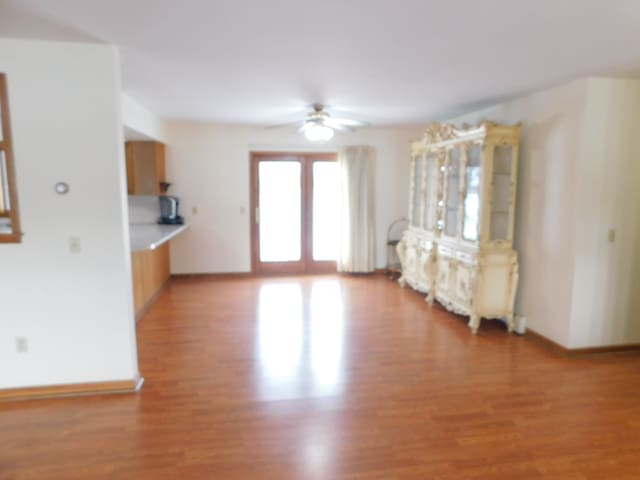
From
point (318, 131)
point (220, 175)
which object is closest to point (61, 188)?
point (318, 131)

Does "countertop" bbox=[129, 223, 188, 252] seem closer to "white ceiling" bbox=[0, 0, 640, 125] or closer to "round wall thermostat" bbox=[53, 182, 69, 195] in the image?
"round wall thermostat" bbox=[53, 182, 69, 195]

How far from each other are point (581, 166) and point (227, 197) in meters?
4.84

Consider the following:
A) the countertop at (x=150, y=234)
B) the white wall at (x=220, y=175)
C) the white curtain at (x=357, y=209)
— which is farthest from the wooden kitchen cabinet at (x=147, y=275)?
the white curtain at (x=357, y=209)

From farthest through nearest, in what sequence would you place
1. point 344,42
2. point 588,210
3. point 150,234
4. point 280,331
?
point 150,234, point 280,331, point 588,210, point 344,42

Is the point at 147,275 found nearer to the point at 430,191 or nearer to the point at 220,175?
the point at 220,175

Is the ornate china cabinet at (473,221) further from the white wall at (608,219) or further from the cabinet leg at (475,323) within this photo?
the white wall at (608,219)

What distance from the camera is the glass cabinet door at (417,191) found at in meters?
Answer: 5.84

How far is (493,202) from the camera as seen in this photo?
4426mm

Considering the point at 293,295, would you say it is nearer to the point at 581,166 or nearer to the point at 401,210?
the point at 401,210

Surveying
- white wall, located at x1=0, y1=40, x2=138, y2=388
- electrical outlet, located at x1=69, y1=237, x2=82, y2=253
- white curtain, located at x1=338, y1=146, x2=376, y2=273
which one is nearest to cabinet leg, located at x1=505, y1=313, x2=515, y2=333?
white curtain, located at x1=338, y1=146, x2=376, y2=273

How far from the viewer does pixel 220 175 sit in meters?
6.59

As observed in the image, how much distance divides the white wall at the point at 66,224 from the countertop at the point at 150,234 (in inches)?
33.3

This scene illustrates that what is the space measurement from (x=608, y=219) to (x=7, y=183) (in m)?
4.78

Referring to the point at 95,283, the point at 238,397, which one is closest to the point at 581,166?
the point at 238,397
